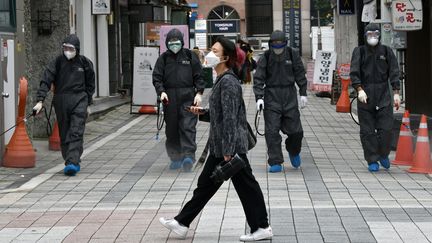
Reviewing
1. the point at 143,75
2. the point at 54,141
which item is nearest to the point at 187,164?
the point at 54,141

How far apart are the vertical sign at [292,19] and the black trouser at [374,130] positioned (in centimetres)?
4733

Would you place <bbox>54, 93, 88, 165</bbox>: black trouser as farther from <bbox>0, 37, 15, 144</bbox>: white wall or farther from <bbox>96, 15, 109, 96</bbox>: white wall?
<bbox>96, 15, 109, 96</bbox>: white wall

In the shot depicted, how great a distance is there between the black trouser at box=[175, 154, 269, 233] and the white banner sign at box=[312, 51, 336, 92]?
21.5 meters

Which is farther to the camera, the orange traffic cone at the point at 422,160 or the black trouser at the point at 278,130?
the black trouser at the point at 278,130

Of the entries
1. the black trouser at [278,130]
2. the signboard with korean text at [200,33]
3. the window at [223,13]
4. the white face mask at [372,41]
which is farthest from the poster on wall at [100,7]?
the window at [223,13]

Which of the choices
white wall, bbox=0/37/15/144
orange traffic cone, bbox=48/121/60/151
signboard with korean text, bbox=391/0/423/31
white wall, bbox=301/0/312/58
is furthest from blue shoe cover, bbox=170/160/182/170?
white wall, bbox=301/0/312/58

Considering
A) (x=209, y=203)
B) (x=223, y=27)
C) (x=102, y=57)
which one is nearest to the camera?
(x=209, y=203)

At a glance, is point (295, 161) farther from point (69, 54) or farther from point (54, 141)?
point (54, 141)

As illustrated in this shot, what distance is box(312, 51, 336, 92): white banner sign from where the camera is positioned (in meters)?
29.0

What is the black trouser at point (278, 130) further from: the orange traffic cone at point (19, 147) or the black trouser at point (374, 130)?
the orange traffic cone at point (19, 147)

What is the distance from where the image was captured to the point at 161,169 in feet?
40.7

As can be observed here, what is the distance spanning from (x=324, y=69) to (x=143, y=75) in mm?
9352

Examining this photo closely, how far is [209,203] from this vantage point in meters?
9.50

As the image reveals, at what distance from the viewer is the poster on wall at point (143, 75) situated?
2164 centimetres
